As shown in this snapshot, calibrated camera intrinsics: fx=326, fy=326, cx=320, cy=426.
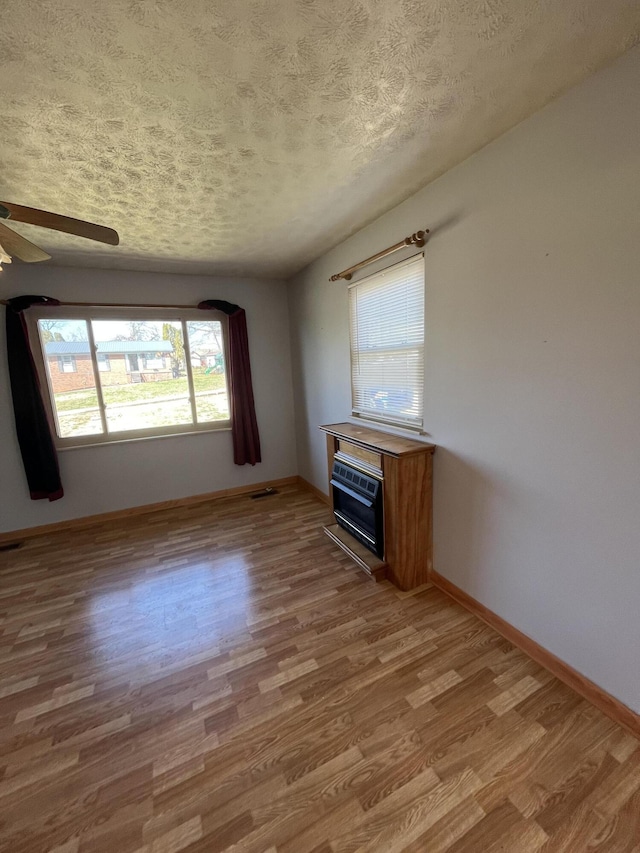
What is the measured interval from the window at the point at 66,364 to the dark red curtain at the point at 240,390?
140cm

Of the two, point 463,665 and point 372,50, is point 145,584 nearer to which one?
point 463,665

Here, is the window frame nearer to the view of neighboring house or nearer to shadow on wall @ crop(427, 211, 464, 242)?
shadow on wall @ crop(427, 211, 464, 242)

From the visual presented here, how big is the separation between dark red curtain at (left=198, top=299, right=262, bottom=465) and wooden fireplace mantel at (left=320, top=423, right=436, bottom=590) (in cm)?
191

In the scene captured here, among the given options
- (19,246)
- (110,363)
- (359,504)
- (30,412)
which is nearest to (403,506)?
(359,504)

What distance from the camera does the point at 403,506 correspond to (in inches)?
83.1

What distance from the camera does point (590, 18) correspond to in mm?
1004

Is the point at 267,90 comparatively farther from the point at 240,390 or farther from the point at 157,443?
the point at 157,443

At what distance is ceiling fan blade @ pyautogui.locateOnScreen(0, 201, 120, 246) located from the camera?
1219mm

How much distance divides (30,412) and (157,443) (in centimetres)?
112

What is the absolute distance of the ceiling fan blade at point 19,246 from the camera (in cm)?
141

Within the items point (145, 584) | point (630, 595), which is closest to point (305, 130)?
point (630, 595)

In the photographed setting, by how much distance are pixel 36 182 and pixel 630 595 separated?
11.2 ft

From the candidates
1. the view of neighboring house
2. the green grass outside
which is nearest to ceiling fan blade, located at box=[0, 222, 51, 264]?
the view of neighboring house

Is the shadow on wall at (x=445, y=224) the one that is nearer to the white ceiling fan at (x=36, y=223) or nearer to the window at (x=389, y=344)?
the window at (x=389, y=344)
